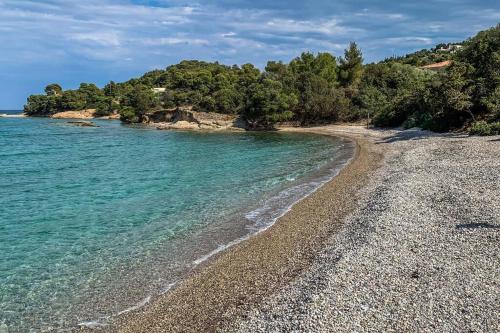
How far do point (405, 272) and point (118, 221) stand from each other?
11357 millimetres

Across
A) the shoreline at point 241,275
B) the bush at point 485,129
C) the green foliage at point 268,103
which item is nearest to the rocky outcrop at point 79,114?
the green foliage at point 268,103

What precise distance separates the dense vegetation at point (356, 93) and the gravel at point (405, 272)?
21925 mm

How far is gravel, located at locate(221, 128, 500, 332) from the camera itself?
299 inches

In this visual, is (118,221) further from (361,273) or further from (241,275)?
(361,273)

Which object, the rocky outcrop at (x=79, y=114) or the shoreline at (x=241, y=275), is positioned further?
the rocky outcrop at (x=79, y=114)

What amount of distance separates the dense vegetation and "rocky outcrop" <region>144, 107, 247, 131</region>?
160 cm

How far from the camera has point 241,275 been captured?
36.0 ft

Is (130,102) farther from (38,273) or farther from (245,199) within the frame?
(38,273)

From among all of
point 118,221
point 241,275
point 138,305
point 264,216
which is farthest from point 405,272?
point 118,221

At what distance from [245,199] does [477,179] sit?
10.6 metres

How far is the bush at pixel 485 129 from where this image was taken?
3225 cm

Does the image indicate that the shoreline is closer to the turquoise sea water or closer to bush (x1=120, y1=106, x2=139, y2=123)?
the turquoise sea water

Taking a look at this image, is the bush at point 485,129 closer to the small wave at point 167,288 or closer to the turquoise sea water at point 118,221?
the turquoise sea water at point 118,221

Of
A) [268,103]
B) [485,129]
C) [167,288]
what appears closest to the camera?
[167,288]
